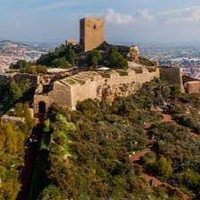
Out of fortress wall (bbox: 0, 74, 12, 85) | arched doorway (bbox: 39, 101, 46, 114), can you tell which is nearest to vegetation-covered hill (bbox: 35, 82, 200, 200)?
arched doorway (bbox: 39, 101, 46, 114)

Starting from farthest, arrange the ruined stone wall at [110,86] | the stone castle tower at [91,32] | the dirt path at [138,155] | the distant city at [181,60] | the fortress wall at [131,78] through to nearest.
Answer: the distant city at [181,60]
the stone castle tower at [91,32]
the fortress wall at [131,78]
the ruined stone wall at [110,86]
the dirt path at [138,155]

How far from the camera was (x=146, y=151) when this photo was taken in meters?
22.4

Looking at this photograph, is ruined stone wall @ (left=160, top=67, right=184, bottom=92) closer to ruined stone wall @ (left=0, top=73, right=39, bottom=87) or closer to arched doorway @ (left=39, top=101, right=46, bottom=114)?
ruined stone wall @ (left=0, top=73, right=39, bottom=87)

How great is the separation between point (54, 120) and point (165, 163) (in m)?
4.52

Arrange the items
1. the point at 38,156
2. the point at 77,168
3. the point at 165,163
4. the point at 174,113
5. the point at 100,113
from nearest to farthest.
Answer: the point at 77,168 < the point at 38,156 < the point at 165,163 < the point at 100,113 < the point at 174,113

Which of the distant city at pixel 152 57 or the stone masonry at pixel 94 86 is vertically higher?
the stone masonry at pixel 94 86

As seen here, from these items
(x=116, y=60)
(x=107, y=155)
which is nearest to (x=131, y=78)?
(x=116, y=60)

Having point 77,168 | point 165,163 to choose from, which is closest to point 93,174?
point 77,168

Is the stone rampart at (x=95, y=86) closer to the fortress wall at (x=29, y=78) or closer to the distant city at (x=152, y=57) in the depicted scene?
the fortress wall at (x=29, y=78)

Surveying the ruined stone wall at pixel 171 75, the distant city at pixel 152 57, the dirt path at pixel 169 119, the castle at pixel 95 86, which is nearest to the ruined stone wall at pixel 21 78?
the castle at pixel 95 86

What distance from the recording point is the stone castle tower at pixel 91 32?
128ft

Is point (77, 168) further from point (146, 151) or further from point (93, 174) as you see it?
point (146, 151)

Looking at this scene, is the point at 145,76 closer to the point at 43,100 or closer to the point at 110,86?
the point at 110,86

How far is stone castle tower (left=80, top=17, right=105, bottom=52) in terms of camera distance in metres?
39.0
